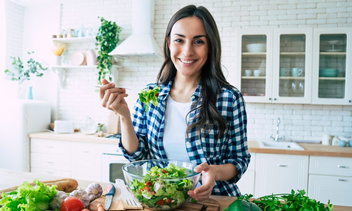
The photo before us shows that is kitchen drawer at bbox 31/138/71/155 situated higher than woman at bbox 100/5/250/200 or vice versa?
woman at bbox 100/5/250/200

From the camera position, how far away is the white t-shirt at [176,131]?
4.51 feet

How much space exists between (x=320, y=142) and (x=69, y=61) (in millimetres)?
3858

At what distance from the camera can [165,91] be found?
4.84 ft

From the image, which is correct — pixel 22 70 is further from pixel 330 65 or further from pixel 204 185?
pixel 330 65

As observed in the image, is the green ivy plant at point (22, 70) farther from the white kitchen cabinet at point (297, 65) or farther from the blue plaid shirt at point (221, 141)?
the blue plaid shirt at point (221, 141)

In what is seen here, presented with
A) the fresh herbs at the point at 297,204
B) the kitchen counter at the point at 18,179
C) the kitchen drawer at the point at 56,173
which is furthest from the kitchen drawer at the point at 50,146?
the fresh herbs at the point at 297,204

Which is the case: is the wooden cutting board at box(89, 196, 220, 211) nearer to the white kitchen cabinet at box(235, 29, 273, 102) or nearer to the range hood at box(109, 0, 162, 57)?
the white kitchen cabinet at box(235, 29, 273, 102)

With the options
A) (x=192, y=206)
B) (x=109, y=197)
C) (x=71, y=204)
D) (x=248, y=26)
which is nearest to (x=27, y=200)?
(x=71, y=204)

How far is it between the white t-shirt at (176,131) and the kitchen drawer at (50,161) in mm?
2643

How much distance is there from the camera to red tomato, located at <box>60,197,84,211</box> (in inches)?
38.0

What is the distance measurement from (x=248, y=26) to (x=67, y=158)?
3028 millimetres

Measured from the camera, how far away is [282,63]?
3305 millimetres

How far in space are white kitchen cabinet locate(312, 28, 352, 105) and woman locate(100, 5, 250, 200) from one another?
2.30m

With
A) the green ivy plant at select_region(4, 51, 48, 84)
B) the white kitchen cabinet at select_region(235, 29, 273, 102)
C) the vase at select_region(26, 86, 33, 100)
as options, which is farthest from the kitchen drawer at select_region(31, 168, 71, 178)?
the white kitchen cabinet at select_region(235, 29, 273, 102)
